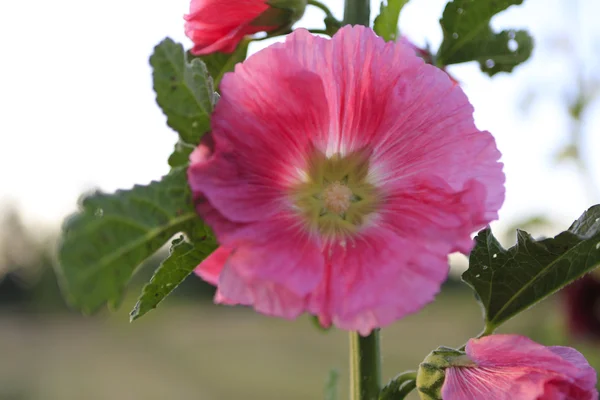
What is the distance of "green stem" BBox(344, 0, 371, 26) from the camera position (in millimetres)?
597

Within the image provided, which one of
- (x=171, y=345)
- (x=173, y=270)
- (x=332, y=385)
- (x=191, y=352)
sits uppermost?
(x=173, y=270)

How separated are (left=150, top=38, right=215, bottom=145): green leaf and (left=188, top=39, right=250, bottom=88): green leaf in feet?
0.49

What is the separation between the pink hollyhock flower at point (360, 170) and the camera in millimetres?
388

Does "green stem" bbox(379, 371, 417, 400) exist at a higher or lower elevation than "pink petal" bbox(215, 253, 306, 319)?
lower

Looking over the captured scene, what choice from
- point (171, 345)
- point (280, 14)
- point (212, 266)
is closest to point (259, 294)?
point (212, 266)

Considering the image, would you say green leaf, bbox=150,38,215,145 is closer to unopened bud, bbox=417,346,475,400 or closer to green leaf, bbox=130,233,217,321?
green leaf, bbox=130,233,217,321

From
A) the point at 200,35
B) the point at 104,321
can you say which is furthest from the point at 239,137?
the point at 104,321

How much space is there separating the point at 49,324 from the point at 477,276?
18344 mm

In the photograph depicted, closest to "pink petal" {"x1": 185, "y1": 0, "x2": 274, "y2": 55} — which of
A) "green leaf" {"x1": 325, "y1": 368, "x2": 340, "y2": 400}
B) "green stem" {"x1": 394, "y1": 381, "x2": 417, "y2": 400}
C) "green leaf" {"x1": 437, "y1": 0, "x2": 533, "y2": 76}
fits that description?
"green leaf" {"x1": 437, "y1": 0, "x2": 533, "y2": 76}

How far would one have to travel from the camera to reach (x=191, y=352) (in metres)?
13.4

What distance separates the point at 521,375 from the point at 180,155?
0.89 feet

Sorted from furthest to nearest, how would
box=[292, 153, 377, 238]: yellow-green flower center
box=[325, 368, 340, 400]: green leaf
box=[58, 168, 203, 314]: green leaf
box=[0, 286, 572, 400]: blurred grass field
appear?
box=[0, 286, 572, 400]: blurred grass field < box=[325, 368, 340, 400]: green leaf < box=[292, 153, 377, 238]: yellow-green flower center < box=[58, 168, 203, 314]: green leaf

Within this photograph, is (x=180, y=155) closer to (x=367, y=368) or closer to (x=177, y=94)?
(x=177, y=94)

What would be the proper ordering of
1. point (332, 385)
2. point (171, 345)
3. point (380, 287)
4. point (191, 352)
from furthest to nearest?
point (171, 345) < point (191, 352) < point (332, 385) < point (380, 287)
